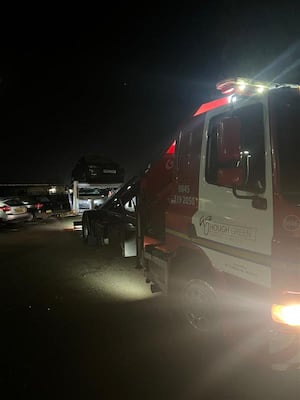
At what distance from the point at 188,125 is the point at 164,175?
1278 mm

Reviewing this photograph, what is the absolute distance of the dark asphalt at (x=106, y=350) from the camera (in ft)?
9.91

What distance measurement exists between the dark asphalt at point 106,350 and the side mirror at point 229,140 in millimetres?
2087

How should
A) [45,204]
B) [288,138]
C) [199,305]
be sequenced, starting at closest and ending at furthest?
[288,138], [199,305], [45,204]

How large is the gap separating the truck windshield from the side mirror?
0.33 metres

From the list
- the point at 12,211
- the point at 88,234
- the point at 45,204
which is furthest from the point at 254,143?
the point at 45,204

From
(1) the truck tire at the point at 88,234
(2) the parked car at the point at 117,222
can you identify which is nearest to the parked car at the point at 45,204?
(1) the truck tire at the point at 88,234

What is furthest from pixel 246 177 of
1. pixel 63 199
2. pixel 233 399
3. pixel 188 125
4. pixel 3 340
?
pixel 63 199

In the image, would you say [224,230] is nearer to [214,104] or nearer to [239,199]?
[239,199]

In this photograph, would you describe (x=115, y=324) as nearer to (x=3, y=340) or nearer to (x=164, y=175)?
(x=3, y=340)

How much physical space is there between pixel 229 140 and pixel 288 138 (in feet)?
1.67

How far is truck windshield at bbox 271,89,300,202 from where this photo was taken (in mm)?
2662

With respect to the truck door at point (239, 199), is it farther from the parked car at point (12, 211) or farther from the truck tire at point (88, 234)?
the parked car at point (12, 211)

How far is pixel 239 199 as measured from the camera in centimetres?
306

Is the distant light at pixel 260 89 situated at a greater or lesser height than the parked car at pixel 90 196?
greater
